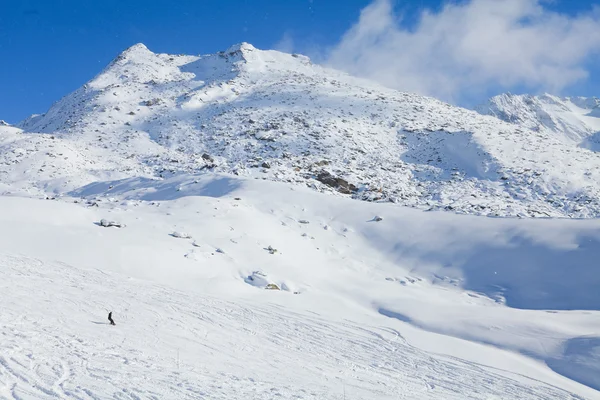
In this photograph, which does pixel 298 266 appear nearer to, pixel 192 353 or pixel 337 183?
pixel 192 353

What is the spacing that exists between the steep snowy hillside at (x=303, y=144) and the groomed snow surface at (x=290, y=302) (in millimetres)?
7208

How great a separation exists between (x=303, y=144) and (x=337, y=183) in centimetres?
889

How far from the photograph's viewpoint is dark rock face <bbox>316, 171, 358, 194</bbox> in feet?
97.3

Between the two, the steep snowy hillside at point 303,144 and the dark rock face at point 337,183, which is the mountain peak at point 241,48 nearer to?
the steep snowy hillside at point 303,144

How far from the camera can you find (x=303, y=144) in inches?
1494

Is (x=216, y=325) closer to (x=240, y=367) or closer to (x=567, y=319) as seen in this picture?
(x=240, y=367)

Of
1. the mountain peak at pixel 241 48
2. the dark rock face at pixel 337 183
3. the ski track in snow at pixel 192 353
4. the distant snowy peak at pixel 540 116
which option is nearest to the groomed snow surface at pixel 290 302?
the ski track in snow at pixel 192 353

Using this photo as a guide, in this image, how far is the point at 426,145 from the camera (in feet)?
128

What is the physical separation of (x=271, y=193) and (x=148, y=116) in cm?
2846

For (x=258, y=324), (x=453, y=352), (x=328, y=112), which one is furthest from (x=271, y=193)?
(x=328, y=112)

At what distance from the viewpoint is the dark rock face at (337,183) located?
29.7m

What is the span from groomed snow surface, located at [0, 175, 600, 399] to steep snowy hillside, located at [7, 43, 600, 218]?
7208 mm

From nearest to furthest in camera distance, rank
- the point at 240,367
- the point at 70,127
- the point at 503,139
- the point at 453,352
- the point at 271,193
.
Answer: the point at 240,367, the point at 453,352, the point at 271,193, the point at 503,139, the point at 70,127

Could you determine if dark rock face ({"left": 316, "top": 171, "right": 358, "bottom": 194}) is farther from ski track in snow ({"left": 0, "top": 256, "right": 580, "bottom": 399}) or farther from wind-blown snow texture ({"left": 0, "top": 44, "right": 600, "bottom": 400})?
ski track in snow ({"left": 0, "top": 256, "right": 580, "bottom": 399})
